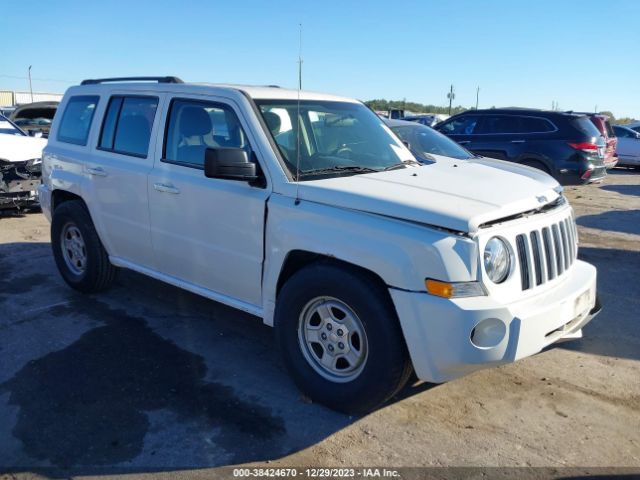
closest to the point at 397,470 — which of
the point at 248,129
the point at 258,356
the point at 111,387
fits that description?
the point at 258,356

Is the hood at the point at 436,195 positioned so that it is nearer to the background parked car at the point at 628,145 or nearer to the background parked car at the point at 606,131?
the background parked car at the point at 606,131

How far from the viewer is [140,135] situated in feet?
15.8

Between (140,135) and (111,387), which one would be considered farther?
(140,135)

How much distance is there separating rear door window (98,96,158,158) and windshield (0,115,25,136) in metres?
6.34

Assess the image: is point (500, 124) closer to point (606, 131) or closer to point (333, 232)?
point (606, 131)

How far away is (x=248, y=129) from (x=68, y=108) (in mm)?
2705

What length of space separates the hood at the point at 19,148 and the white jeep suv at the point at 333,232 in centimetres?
458

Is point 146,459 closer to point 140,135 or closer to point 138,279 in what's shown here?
point 140,135

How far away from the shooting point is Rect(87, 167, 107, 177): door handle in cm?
504

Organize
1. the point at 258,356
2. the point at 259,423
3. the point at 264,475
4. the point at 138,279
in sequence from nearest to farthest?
the point at 264,475, the point at 259,423, the point at 258,356, the point at 138,279

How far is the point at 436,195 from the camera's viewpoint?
3.44 meters

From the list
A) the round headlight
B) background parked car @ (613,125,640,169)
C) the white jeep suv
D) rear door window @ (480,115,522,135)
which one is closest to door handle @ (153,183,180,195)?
the white jeep suv

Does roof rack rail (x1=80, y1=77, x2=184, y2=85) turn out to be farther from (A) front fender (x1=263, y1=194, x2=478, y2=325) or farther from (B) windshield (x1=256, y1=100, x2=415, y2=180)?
(A) front fender (x1=263, y1=194, x2=478, y2=325)

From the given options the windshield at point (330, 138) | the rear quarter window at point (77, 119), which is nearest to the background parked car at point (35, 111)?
the rear quarter window at point (77, 119)
